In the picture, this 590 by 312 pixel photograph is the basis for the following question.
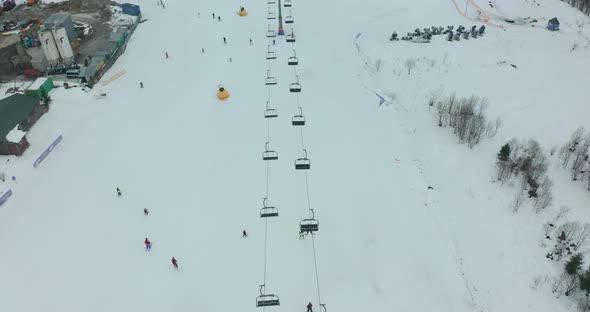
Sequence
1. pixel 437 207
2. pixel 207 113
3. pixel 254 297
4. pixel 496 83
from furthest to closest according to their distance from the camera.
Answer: pixel 496 83
pixel 207 113
pixel 437 207
pixel 254 297

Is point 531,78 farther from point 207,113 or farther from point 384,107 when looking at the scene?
point 207,113

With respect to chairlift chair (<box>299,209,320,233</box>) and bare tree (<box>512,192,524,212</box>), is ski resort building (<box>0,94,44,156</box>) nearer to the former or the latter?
chairlift chair (<box>299,209,320,233</box>)

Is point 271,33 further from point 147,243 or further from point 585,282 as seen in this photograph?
point 585,282

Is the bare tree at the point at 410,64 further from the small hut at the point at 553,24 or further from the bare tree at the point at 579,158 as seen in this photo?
the small hut at the point at 553,24

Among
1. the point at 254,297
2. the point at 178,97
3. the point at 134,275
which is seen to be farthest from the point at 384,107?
the point at 134,275

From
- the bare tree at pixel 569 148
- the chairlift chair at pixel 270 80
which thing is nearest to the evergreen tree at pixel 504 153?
the bare tree at pixel 569 148
